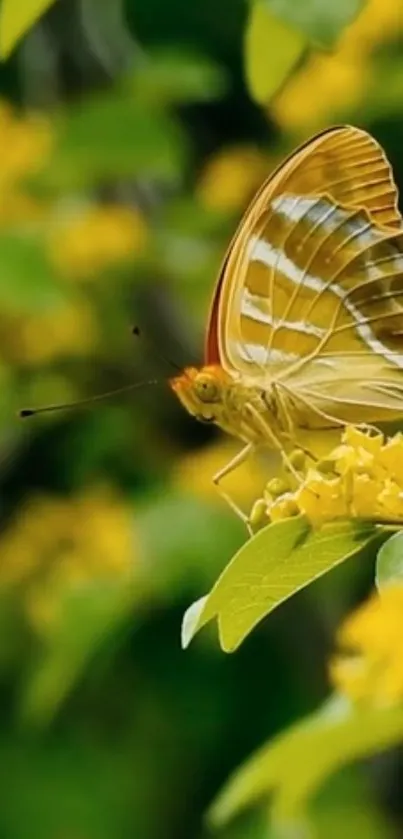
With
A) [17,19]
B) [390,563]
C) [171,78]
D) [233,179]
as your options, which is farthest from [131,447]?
[390,563]

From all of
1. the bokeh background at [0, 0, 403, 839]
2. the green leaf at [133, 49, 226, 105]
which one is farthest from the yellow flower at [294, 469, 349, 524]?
the green leaf at [133, 49, 226, 105]

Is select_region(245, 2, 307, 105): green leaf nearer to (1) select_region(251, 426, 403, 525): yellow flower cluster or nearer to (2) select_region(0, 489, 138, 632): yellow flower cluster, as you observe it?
(1) select_region(251, 426, 403, 525): yellow flower cluster

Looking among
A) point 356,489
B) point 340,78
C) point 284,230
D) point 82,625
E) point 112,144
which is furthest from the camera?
point 112,144

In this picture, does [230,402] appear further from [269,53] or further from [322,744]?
[322,744]

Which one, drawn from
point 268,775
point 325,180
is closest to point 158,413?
point 268,775

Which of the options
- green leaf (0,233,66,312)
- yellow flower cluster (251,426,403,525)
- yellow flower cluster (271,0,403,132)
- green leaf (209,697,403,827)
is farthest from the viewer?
yellow flower cluster (271,0,403,132)

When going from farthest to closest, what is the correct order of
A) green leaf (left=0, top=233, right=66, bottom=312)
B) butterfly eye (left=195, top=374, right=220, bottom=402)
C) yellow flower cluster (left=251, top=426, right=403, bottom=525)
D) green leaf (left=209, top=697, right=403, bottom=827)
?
1. green leaf (left=0, top=233, right=66, bottom=312)
2. green leaf (left=209, top=697, right=403, bottom=827)
3. butterfly eye (left=195, top=374, right=220, bottom=402)
4. yellow flower cluster (left=251, top=426, right=403, bottom=525)

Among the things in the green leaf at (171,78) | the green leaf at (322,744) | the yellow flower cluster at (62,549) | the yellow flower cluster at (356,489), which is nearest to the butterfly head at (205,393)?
the yellow flower cluster at (356,489)

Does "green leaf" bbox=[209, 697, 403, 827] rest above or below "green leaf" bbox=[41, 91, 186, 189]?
below
